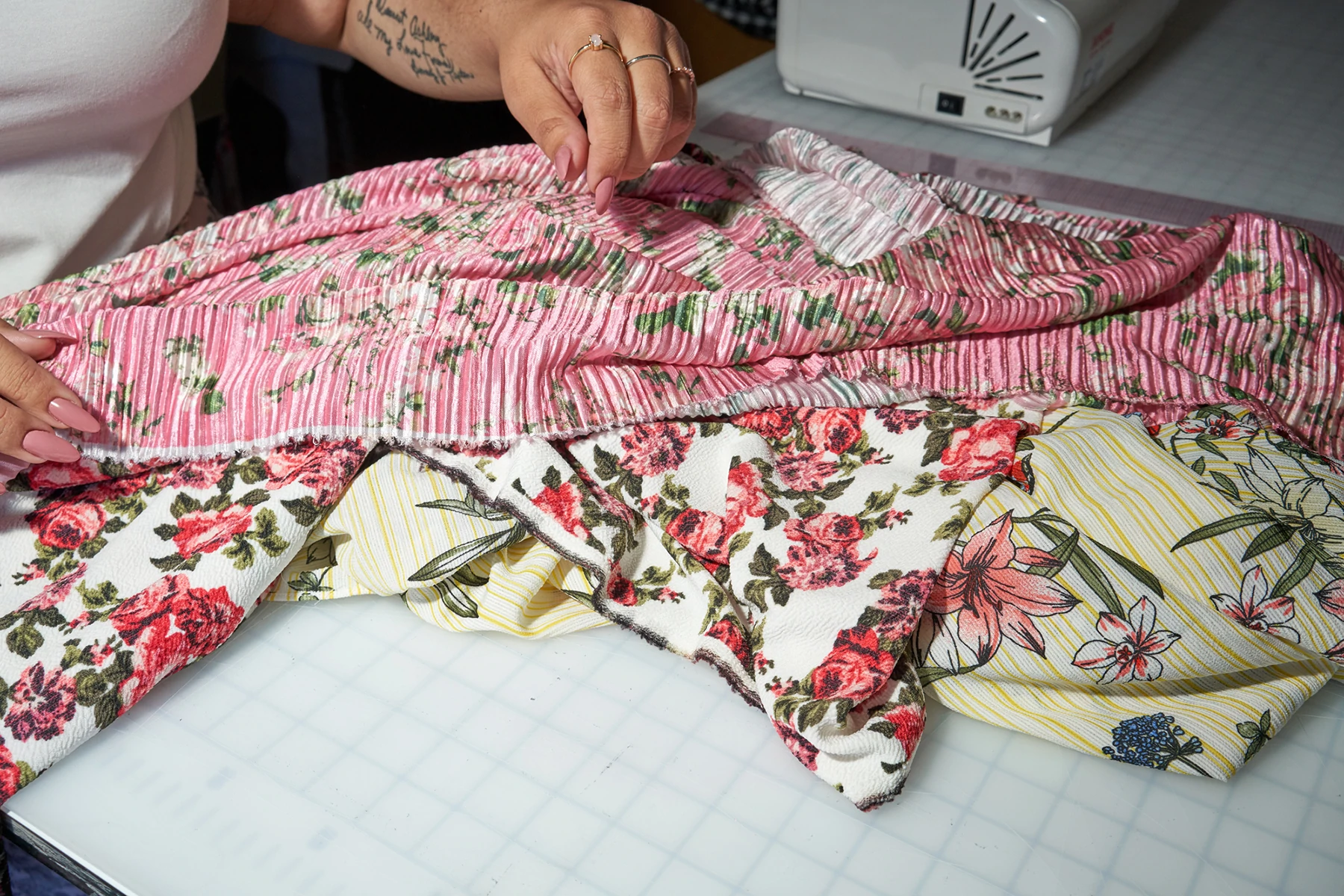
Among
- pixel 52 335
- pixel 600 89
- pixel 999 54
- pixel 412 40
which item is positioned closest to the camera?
pixel 52 335

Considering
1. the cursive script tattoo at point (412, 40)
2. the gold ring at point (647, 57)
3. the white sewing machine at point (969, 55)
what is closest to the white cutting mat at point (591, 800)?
the gold ring at point (647, 57)

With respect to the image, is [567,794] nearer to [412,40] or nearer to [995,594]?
[995,594]

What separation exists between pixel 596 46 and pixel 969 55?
66cm

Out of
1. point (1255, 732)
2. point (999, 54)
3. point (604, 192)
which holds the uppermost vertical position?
point (604, 192)

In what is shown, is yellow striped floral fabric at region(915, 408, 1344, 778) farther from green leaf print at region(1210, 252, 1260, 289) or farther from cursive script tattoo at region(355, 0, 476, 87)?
cursive script tattoo at region(355, 0, 476, 87)

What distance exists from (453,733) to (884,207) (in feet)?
1.91

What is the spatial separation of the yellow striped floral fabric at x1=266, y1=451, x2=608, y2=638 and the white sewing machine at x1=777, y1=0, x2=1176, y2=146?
0.92 metres

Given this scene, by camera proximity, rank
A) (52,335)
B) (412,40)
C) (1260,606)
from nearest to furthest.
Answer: (1260,606) → (52,335) → (412,40)

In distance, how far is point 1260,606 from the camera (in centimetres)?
60

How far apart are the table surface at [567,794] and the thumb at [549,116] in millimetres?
354

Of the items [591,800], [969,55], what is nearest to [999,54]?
[969,55]

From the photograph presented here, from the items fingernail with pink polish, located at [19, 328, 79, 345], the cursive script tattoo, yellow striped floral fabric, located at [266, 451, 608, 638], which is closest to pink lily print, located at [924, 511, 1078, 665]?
yellow striped floral fabric, located at [266, 451, 608, 638]

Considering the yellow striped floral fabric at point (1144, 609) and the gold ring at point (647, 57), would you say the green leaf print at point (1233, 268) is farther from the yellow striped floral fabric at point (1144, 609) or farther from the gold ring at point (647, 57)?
the gold ring at point (647, 57)

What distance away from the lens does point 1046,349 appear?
0.78 metres
